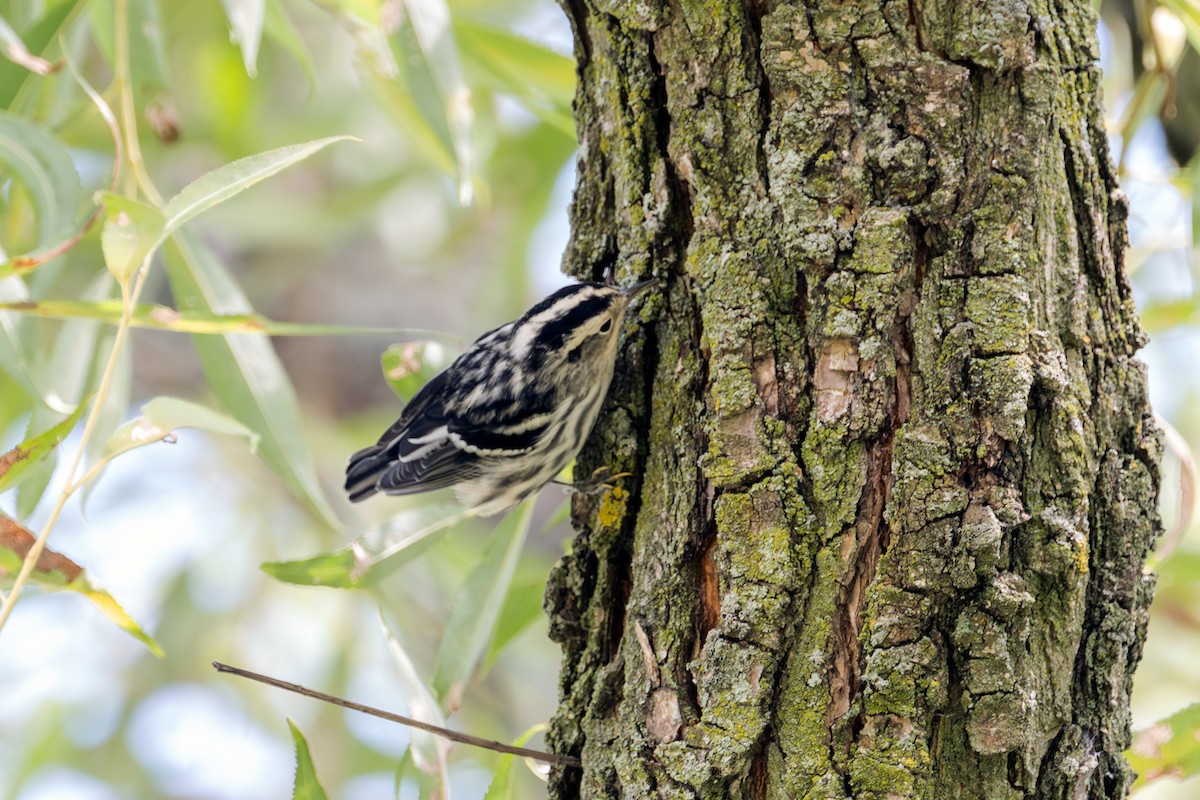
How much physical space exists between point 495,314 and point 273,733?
2.23 meters

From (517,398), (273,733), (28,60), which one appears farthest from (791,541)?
(273,733)

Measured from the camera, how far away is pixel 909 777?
152 cm

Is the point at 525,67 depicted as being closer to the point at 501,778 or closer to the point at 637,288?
the point at 637,288

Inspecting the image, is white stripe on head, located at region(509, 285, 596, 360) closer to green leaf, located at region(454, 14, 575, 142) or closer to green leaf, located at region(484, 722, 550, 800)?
green leaf, located at region(454, 14, 575, 142)

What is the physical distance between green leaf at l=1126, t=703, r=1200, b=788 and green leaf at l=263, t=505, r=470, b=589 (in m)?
1.36

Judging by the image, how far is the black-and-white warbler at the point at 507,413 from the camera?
2430 mm

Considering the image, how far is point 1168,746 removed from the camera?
6.46 feet

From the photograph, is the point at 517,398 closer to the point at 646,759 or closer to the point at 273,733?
the point at 646,759

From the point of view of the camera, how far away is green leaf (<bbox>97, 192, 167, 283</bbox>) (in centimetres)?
166

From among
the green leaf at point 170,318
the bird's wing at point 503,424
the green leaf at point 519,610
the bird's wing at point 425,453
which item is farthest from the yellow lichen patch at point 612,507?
the bird's wing at point 425,453

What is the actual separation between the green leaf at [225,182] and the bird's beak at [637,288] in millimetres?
555

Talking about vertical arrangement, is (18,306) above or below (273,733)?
below

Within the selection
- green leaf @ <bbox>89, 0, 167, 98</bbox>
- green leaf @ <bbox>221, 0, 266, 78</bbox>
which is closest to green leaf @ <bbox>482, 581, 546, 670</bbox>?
green leaf @ <bbox>221, 0, 266, 78</bbox>

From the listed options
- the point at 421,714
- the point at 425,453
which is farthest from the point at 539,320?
the point at 421,714
